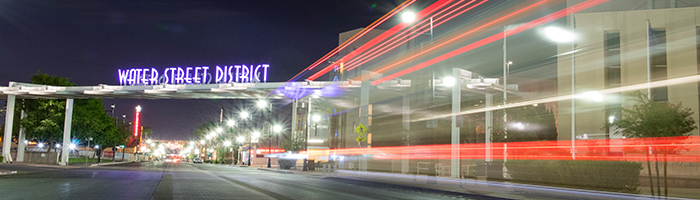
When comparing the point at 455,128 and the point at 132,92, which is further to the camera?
the point at 132,92

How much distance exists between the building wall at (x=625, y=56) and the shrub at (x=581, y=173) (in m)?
5.59

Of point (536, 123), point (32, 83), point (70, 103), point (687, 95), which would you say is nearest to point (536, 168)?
point (536, 123)

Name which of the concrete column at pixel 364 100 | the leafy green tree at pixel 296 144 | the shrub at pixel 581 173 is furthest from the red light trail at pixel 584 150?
the leafy green tree at pixel 296 144

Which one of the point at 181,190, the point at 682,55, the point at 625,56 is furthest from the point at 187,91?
the point at 682,55

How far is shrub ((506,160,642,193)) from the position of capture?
62.6ft

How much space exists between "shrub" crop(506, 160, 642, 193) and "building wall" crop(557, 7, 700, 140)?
5587 millimetres

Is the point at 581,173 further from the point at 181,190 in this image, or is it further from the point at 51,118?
the point at 51,118

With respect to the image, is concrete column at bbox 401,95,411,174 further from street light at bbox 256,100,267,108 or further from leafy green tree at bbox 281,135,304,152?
street light at bbox 256,100,267,108

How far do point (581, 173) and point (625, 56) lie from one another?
34.0ft

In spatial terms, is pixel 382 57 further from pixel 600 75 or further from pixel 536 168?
pixel 536 168

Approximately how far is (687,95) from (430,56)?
1352cm

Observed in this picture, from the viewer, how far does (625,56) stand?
2783cm

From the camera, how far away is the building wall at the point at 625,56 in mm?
25141

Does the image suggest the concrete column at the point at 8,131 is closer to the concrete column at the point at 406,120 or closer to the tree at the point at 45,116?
the tree at the point at 45,116
